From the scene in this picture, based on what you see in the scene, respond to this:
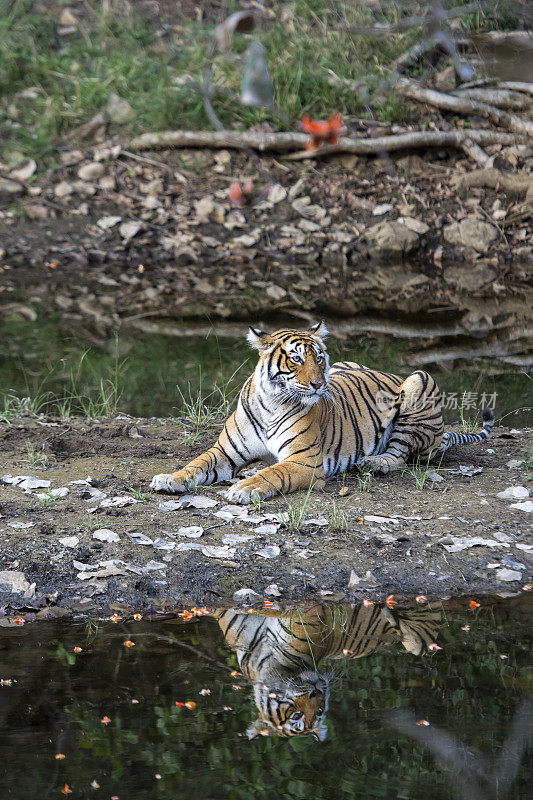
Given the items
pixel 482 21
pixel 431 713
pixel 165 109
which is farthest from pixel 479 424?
pixel 165 109

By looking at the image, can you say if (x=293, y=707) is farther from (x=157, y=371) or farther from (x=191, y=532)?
(x=157, y=371)

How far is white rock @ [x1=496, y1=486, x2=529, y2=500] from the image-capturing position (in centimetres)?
571

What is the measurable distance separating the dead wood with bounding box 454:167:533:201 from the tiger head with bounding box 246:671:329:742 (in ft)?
39.0

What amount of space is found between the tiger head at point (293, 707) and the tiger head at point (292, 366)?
2072 millimetres

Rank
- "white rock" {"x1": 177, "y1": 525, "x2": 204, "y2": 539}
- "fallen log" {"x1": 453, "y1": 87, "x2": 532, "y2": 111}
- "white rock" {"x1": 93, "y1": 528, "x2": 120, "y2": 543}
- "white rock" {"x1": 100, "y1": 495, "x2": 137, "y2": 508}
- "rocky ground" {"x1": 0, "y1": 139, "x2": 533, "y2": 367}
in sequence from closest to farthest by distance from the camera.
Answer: "white rock" {"x1": 93, "y1": 528, "x2": 120, "y2": 543} → "white rock" {"x1": 177, "y1": 525, "x2": 204, "y2": 539} → "white rock" {"x1": 100, "y1": 495, "x2": 137, "y2": 508} → "rocky ground" {"x1": 0, "y1": 139, "x2": 533, "y2": 367} → "fallen log" {"x1": 453, "y1": 87, "x2": 532, "y2": 111}

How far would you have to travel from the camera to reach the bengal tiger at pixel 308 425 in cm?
569

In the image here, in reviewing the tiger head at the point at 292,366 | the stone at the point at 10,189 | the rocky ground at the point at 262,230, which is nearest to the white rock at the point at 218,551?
the tiger head at the point at 292,366

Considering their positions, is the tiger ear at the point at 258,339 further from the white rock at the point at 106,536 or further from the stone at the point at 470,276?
the stone at the point at 470,276

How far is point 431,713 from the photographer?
3664mm

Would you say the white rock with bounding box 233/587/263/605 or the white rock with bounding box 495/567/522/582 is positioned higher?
the white rock with bounding box 495/567/522/582

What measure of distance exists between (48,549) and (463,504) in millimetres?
2371

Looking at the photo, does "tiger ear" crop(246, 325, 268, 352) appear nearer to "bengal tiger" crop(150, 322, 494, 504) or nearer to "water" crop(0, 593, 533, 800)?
"bengal tiger" crop(150, 322, 494, 504)

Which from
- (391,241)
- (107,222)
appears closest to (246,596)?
(391,241)

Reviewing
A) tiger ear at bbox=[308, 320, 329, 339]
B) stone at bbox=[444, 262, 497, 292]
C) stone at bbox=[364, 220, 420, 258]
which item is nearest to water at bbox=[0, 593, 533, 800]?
tiger ear at bbox=[308, 320, 329, 339]
